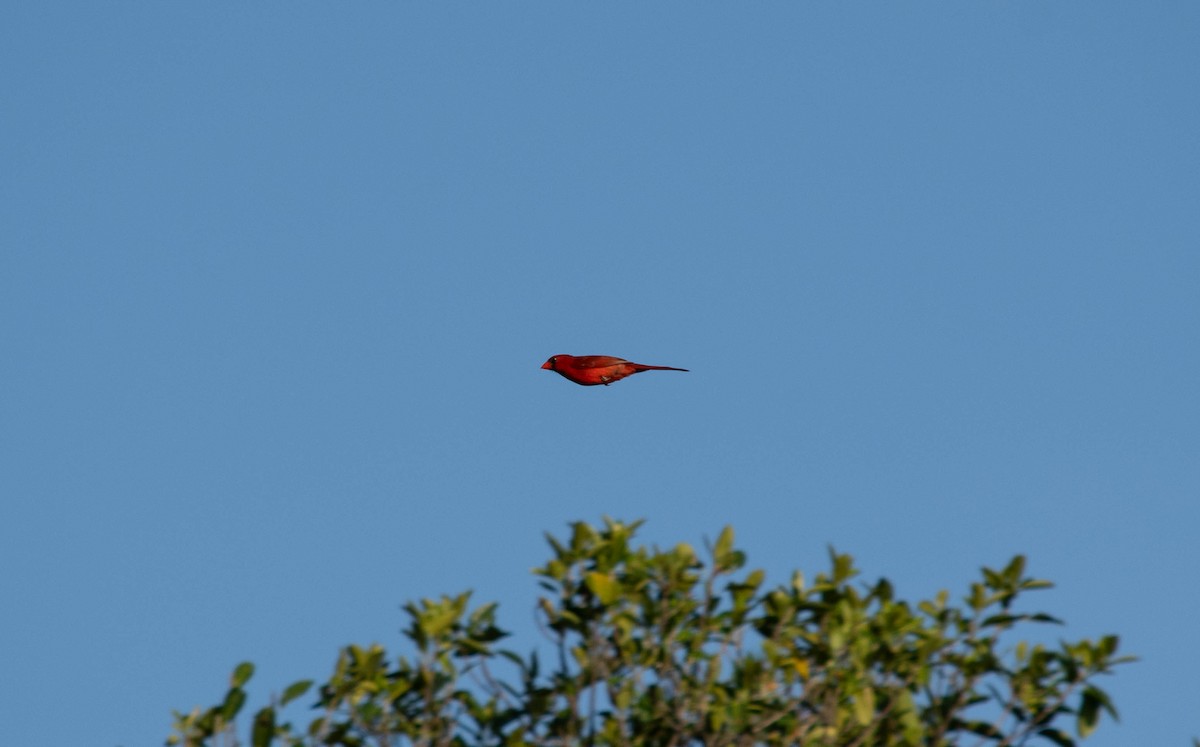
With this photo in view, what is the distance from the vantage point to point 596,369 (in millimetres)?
20625

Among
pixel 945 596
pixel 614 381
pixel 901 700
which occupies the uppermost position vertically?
pixel 614 381

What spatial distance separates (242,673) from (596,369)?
1014 cm

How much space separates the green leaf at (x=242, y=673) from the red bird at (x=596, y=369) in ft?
32.5

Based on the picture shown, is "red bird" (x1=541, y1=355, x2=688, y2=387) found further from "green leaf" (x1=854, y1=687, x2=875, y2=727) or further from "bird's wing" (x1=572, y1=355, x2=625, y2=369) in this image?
"green leaf" (x1=854, y1=687, x2=875, y2=727)

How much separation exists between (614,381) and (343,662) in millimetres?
9906

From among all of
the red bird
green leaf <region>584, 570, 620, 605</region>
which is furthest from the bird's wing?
green leaf <region>584, 570, 620, 605</region>

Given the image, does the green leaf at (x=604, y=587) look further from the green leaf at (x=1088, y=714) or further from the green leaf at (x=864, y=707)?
the green leaf at (x=1088, y=714)

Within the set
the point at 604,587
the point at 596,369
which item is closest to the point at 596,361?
the point at 596,369

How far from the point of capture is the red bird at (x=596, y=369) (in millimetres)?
20531

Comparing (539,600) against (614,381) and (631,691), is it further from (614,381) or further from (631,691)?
(614,381)

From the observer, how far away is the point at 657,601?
1119cm

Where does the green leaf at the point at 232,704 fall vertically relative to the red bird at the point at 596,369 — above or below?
below

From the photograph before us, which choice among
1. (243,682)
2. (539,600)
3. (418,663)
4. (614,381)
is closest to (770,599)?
(539,600)

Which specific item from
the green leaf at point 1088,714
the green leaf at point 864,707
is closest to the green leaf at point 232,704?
the green leaf at point 864,707
